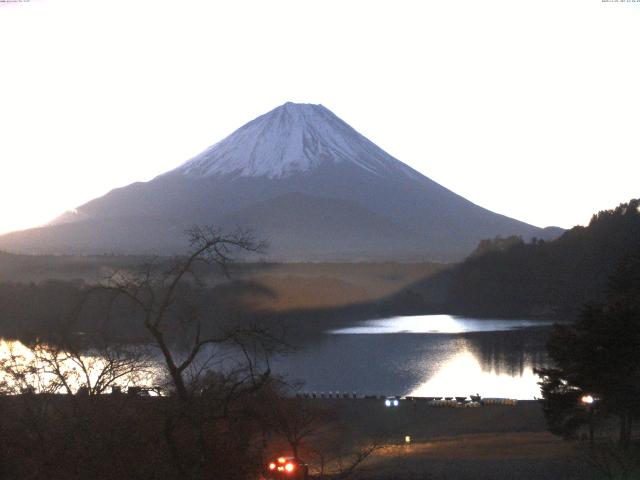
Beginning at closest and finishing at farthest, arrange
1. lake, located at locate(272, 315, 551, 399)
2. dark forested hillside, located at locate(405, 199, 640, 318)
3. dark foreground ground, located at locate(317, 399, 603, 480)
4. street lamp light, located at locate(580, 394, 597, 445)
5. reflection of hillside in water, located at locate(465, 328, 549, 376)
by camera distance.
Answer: dark foreground ground, located at locate(317, 399, 603, 480)
street lamp light, located at locate(580, 394, 597, 445)
lake, located at locate(272, 315, 551, 399)
reflection of hillside in water, located at locate(465, 328, 549, 376)
dark forested hillside, located at locate(405, 199, 640, 318)

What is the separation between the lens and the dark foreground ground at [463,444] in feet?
32.1

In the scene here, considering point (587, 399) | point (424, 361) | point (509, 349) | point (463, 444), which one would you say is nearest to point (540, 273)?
point (509, 349)

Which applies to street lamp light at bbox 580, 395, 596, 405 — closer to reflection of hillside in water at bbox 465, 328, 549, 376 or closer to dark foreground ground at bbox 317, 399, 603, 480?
dark foreground ground at bbox 317, 399, 603, 480

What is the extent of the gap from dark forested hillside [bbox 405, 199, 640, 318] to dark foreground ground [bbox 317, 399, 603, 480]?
2240cm

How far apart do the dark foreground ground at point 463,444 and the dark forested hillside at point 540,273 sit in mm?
22401

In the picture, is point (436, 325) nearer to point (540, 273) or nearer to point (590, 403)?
point (540, 273)

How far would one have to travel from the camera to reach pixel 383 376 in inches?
907

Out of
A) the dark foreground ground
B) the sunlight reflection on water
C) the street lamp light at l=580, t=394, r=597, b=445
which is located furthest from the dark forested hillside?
the street lamp light at l=580, t=394, r=597, b=445

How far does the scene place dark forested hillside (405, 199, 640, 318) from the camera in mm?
41406

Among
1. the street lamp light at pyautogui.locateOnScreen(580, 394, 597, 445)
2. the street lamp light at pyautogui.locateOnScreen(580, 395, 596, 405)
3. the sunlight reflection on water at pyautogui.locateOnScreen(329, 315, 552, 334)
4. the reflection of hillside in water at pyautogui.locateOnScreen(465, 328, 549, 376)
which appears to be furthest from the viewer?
the sunlight reflection on water at pyautogui.locateOnScreen(329, 315, 552, 334)

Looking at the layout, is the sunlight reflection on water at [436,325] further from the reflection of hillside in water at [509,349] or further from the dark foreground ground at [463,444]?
the dark foreground ground at [463,444]

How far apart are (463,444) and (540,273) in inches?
1411

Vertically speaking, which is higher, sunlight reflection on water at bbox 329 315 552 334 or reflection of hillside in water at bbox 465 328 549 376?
reflection of hillside in water at bbox 465 328 549 376

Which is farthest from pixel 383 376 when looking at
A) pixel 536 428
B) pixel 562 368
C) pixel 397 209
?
pixel 397 209
